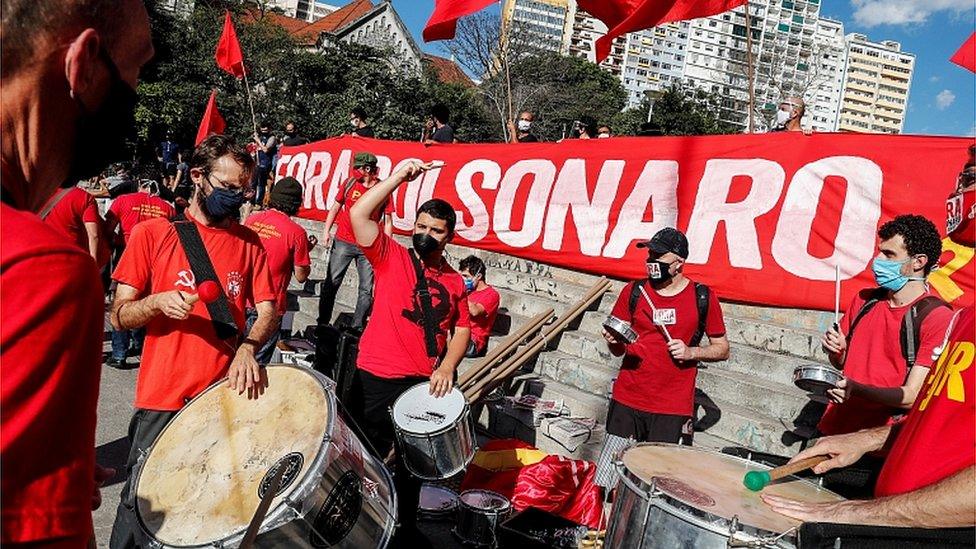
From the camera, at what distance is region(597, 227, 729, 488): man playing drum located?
5227 millimetres

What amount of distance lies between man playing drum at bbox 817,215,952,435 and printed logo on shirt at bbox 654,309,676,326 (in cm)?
102

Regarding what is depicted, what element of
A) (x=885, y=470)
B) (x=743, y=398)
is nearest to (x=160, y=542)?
(x=885, y=470)

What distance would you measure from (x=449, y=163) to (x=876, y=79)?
214044 millimetres

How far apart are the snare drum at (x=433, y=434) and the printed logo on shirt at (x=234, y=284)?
1.14m

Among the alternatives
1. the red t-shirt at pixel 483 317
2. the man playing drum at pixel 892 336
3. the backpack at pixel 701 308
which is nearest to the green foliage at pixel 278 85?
the red t-shirt at pixel 483 317

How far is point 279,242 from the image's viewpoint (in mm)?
6461

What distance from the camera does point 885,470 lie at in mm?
2348

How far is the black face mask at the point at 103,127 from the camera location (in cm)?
120

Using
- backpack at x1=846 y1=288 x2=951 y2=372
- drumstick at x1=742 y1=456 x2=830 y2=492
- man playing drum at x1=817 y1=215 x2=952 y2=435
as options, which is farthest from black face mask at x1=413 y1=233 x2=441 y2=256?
backpack at x1=846 y1=288 x2=951 y2=372

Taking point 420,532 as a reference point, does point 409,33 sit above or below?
above

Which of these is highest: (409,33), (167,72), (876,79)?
(876,79)

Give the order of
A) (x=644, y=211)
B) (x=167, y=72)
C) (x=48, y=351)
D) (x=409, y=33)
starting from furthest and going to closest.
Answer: (x=409, y=33)
(x=167, y=72)
(x=644, y=211)
(x=48, y=351)

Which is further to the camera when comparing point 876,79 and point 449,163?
point 876,79

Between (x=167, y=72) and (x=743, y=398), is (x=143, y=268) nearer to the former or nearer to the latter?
(x=743, y=398)
